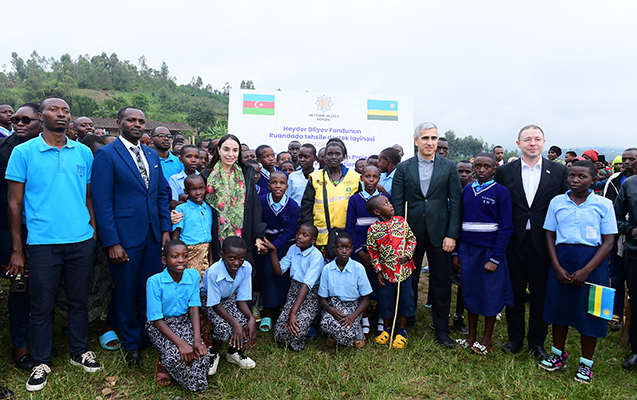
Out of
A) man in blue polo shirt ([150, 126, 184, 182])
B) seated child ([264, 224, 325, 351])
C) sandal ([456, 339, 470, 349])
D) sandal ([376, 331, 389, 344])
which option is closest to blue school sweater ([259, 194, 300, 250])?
seated child ([264, 224, 325, 351])

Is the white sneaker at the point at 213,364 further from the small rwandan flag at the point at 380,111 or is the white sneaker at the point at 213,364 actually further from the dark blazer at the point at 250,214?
the small rwandan flag at the point at 380,111

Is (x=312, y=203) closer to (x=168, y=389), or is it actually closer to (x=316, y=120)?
(x=168, y=389)

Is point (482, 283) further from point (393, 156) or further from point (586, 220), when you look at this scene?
point (393, 156)

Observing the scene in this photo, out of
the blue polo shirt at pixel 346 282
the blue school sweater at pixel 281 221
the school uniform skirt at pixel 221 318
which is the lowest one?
the school uniform skirt at pixel 221 318

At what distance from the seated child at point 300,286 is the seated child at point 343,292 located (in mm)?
128

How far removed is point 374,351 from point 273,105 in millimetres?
7302

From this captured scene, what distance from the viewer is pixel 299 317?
148 inches

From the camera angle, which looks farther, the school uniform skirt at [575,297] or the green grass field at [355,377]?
the school uniform skirt at [575,297]

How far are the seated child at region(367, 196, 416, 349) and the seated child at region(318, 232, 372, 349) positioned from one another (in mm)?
233

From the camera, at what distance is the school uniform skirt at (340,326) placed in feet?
12.0

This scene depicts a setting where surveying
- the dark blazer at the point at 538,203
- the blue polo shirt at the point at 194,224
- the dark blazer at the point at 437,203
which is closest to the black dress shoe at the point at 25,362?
the blue polo shirt at the point at 194,224

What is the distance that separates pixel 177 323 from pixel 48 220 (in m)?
1.33

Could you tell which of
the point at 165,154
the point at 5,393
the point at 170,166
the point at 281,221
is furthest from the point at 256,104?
the point at 5,393

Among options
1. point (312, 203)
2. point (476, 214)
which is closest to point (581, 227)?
point (476, 214)
